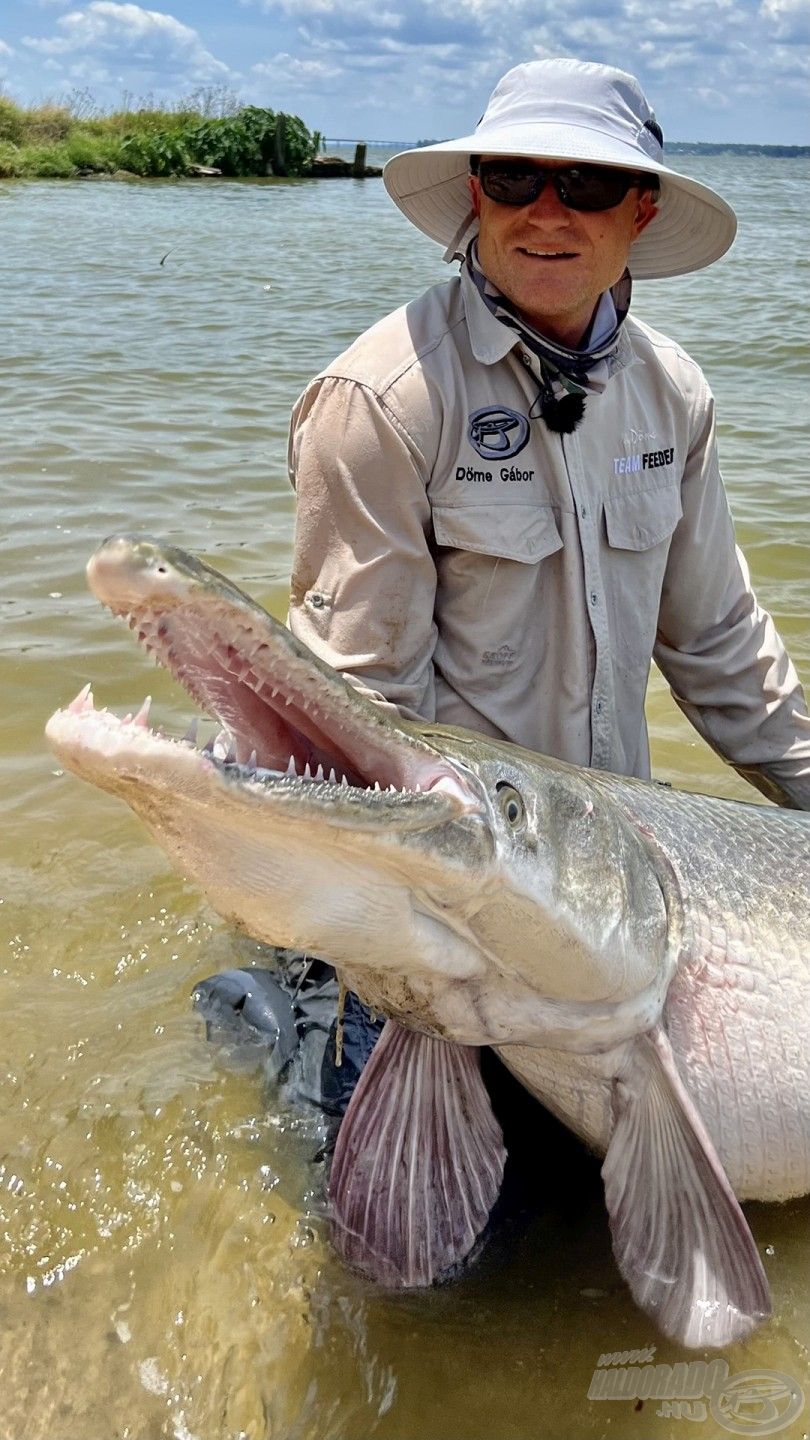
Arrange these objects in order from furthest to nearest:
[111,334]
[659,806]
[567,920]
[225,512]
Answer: [111,334] < [225,512] < [659,806] < [567,920]

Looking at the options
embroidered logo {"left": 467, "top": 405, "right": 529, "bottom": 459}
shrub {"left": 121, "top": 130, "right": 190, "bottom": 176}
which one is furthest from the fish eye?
shrub {"left": 121, "top": 130, "right": 190, "bottom": 176}

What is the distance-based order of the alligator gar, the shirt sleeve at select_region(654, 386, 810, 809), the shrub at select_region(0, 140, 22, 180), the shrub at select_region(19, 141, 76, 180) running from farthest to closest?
the shrub at select_region(19, 141, 76, 180) → the shrub at select_region(0, 140, 22, 180) → the shirt sleeve at select_region(654, 386, 810, 809) → the alligator gar

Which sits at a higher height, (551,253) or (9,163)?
(9,163)

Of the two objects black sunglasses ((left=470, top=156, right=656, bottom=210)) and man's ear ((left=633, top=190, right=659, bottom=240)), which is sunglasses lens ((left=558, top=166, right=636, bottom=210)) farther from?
man's ear ((left=633, top=190, right=659, bottom=240))

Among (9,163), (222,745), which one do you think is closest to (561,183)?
(222,745)

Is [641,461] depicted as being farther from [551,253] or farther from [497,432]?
[551,253]

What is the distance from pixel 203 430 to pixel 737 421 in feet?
12.7

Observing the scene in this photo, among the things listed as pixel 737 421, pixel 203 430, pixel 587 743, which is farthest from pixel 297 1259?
pixel 737 421

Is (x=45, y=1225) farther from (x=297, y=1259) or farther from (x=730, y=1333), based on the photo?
(x=730, y=1333)

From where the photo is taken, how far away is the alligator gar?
171 centimetres

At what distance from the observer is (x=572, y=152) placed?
2.83m

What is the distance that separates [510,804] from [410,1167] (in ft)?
2.83

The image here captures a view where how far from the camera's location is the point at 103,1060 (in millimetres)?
2992

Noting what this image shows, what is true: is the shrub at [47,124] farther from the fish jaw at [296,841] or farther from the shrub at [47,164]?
the fish jaw at [296,841]
